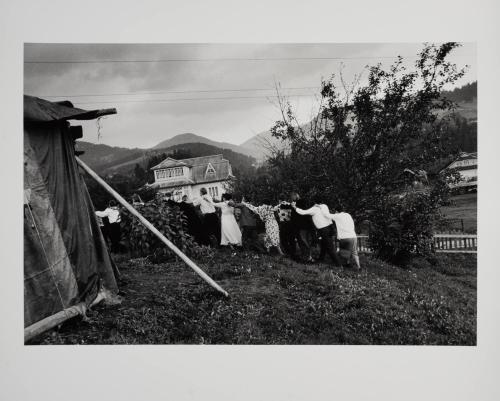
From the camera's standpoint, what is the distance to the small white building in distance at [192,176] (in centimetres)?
529

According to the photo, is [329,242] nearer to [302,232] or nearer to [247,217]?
[302,232]

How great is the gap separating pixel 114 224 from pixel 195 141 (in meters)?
2.23

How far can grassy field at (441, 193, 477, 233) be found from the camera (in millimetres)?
4738

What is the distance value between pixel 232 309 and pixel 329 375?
132 centimetres

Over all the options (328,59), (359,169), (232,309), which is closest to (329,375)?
(232,309)

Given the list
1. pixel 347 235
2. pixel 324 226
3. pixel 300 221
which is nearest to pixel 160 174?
pixel 300 221

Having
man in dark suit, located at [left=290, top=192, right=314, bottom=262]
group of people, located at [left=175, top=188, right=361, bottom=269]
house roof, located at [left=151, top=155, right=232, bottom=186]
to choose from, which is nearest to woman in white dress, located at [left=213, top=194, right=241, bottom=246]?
group of people, located at [left=175, top=188, right=361, bottom=269]

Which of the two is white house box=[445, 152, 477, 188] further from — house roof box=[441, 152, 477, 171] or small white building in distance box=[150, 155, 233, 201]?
small white building in distance box=[150, 155, 233, 201]

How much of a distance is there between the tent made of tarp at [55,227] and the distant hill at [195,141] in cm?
77

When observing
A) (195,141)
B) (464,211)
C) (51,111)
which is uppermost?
(51,111)

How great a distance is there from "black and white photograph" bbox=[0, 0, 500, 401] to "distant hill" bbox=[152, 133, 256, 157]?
0.08 feet

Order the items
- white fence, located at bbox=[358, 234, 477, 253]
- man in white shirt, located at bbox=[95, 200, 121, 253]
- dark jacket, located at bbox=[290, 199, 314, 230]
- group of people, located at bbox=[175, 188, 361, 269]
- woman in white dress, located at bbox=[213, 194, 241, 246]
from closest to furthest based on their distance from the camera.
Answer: white fence, located at bbox=[358, 234, 477, 253] < group of people, located at bbox=[175, 188, 361, 269] < dark jacket, located at bbox=[290, 199, 314, 230] < man in white shirt, located at bbox=[95, 200, 121, 253] < woman in white dress, located at bbox=[213, 194, 241, 246]

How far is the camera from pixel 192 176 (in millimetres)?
5699

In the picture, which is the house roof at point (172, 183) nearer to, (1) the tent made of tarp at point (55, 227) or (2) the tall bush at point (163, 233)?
(2) the tall bush at point (163, 233)
